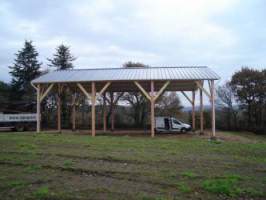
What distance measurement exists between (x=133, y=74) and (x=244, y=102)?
14688 millimetres

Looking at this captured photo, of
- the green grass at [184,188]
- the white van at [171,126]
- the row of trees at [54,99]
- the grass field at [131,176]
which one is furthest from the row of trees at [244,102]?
the green grass at [184,188]

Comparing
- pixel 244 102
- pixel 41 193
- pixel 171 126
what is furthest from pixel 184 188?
pixel 244 102

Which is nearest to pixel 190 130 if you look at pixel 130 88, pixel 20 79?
pixel 130 88

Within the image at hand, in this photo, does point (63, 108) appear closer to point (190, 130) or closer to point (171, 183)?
point (190, 130)

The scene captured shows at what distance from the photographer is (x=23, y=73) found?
127 ft

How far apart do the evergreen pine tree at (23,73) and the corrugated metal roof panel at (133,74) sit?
1558 centimetres

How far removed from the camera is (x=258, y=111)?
30844mm

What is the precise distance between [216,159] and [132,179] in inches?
153

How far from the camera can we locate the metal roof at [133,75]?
67.2 feet

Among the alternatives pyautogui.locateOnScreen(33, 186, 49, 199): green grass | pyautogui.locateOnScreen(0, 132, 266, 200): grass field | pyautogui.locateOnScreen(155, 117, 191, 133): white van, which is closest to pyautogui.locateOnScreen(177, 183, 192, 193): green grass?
pyautogui.locateOnScreen(0, 132, 266, 200): grass field

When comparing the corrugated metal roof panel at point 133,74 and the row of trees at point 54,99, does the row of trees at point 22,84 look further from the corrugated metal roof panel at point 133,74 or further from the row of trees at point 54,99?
the corrugated metal roof panel at point 133,74

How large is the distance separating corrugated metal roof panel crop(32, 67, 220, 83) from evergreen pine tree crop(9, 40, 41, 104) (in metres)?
15.6

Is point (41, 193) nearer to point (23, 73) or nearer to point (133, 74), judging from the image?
point (133, 74)

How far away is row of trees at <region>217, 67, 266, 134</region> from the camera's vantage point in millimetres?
30594
